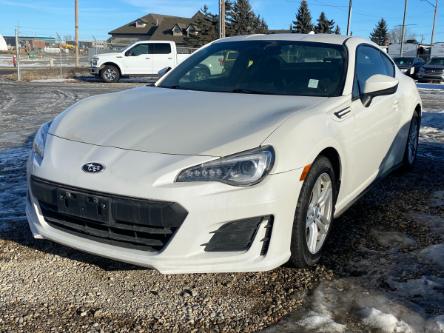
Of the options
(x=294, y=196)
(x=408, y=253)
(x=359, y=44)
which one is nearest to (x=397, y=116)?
(x=359, y=44)

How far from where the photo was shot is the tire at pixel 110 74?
2098cm

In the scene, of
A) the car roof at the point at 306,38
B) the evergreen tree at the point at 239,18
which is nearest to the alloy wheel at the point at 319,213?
the car roof at the point at 306,38

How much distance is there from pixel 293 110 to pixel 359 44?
157 centimetres

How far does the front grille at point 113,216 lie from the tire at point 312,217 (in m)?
0.75

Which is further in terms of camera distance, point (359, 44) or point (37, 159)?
point (359, 44)

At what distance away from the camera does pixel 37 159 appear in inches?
119

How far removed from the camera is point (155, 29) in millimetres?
72562

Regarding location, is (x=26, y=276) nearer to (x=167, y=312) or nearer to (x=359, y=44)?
(x=167, y=312)

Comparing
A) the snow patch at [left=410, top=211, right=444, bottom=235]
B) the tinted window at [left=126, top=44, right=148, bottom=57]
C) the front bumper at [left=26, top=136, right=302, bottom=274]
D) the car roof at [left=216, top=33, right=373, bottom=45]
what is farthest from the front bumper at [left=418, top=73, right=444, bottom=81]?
Answer: the front bumper at [left=26, top=136, right=302, bottom=274]

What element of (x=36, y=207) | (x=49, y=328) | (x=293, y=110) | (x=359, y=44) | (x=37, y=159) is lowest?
(x=49, y=328)

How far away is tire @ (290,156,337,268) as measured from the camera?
2.88 m

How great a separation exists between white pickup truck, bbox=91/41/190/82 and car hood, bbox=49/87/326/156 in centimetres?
1788

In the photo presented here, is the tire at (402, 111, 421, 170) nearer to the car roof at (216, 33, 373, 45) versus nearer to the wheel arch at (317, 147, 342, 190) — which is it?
the car roof at (216, 33, 373, 45)

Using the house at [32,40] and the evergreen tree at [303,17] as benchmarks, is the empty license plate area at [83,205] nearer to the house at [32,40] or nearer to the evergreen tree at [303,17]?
the house at [32,40]
